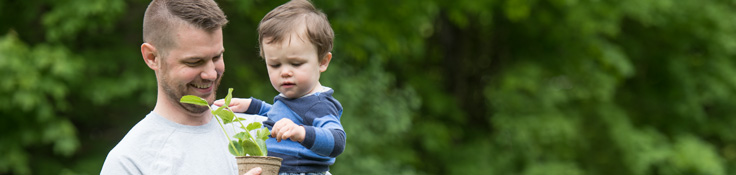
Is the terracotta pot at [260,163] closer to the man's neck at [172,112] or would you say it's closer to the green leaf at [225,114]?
the green leaf at [225,114]

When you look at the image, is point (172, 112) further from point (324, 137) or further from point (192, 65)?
point (324, 137)

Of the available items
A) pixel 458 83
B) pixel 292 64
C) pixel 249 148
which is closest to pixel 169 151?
pixel 249 148

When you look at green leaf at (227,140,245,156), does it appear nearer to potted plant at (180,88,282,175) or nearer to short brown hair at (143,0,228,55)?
potted plant at (180,88,282,175)

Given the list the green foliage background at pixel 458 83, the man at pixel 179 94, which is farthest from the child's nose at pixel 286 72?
the green foliage background at pixel 458 83

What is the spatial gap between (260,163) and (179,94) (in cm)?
50

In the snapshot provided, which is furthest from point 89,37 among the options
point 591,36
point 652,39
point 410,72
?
point 652,39

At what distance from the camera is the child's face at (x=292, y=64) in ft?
9.53

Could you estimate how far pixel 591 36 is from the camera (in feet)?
40.7

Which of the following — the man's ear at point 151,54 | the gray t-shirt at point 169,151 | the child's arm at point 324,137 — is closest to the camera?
the child's arm at point 324,137

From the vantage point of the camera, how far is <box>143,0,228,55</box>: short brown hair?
2.89 meters

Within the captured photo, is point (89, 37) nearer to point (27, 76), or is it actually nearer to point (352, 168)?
point (27, 76)

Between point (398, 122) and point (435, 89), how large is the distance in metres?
2.65

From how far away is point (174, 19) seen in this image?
2920 mm

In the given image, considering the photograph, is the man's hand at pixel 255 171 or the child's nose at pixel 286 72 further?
the child's nose at pixel 286 72
